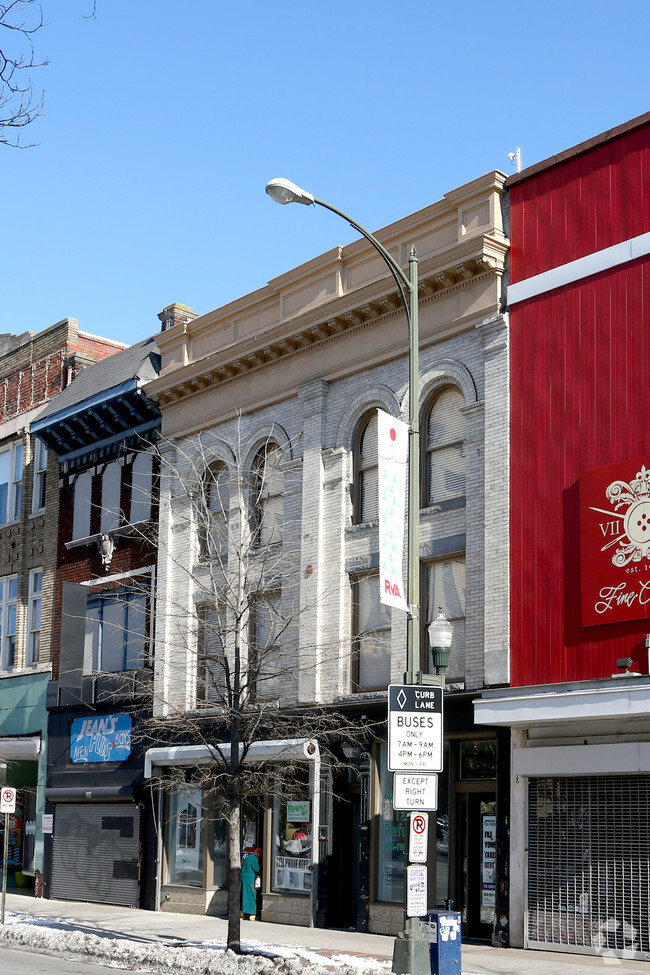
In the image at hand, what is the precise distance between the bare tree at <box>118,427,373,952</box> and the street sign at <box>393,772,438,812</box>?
580 centimetres

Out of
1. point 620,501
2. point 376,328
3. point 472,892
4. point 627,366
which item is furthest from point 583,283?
point 472,892

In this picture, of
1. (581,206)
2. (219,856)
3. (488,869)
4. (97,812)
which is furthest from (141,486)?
(581,206)

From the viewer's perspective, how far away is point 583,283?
19.3 metres

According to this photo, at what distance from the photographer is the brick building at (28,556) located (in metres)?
31.5

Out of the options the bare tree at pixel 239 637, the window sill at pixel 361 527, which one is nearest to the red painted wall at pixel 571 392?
the window sill at pixel 361 527

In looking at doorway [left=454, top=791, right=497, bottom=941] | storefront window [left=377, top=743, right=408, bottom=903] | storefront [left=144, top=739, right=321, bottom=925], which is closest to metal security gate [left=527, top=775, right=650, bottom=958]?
doorway [left=454, top=791, right=497, bottom=941]

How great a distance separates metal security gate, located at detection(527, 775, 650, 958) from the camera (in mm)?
17219

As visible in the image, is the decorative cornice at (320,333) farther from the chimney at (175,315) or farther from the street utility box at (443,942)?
the street utility box at (443,942)

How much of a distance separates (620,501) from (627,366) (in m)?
2.07

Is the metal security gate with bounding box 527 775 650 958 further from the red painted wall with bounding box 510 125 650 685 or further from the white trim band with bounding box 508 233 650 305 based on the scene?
the white trim band with bounding box 508 233 650 305

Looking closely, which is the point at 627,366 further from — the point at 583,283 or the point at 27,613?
the point at 27,613

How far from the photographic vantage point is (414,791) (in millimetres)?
13320

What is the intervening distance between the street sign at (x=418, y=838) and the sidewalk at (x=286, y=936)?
3557mm

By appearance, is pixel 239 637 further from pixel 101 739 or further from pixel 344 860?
pixel 101 739
